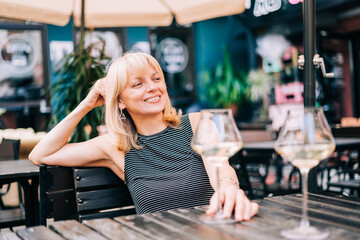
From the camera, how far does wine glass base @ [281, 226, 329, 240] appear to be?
0.96 metres

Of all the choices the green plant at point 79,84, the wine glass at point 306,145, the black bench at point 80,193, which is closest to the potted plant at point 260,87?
the green plant at point 79,84

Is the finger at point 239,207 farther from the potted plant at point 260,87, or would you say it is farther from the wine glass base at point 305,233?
the potted plant at point 260,87

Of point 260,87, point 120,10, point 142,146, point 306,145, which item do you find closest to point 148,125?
point 142,146

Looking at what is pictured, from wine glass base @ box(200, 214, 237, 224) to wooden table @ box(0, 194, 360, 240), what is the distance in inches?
0.8

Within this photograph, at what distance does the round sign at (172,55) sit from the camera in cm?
978

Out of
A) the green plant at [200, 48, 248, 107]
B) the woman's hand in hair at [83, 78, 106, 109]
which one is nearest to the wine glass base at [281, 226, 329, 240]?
the woman's hand in hair at [83, 78, 106, 109]

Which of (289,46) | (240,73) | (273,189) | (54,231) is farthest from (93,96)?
(289,46)

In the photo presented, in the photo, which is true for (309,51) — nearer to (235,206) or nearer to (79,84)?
(235,206)

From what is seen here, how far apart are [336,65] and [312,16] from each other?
26.6 ft

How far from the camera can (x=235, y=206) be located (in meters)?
1.21

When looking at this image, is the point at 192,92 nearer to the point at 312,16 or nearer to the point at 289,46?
the point at 289,46

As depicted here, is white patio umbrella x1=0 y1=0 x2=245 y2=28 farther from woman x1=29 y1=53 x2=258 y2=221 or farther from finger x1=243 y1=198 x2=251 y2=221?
finger x1=243 y1=198 x2=251 y2=221

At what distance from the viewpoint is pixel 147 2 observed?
14.0 feet

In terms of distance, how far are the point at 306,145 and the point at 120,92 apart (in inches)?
37.7
